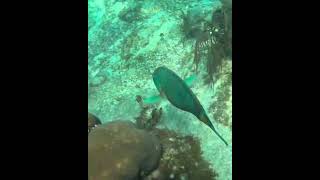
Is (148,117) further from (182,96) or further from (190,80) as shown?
(190,80)

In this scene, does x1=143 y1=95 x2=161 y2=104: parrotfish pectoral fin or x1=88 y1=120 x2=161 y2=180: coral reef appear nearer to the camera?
x1=88 y1=120 x2=161 y2=180: coral reef

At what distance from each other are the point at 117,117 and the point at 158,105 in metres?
0.42

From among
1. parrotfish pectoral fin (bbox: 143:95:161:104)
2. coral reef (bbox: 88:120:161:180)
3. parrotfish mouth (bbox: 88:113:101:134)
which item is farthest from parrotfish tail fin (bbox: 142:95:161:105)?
parrotfish mouth (bbox: 88:113:101:134)

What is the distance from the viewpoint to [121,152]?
3.32 metres

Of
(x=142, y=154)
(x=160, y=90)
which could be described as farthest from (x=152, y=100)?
(x=142, y=154)

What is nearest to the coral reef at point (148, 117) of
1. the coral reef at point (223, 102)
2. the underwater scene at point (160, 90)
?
the underwater scene at point (160, 90)

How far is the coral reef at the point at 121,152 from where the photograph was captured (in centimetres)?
326

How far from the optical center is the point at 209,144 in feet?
11.3

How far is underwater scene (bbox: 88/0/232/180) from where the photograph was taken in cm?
340

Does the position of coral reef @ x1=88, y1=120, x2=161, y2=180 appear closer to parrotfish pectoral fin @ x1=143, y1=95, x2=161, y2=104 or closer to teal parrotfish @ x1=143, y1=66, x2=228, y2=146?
parrotfish pectoral fin @ x1=143, y1=95, x2=161, y2=104
